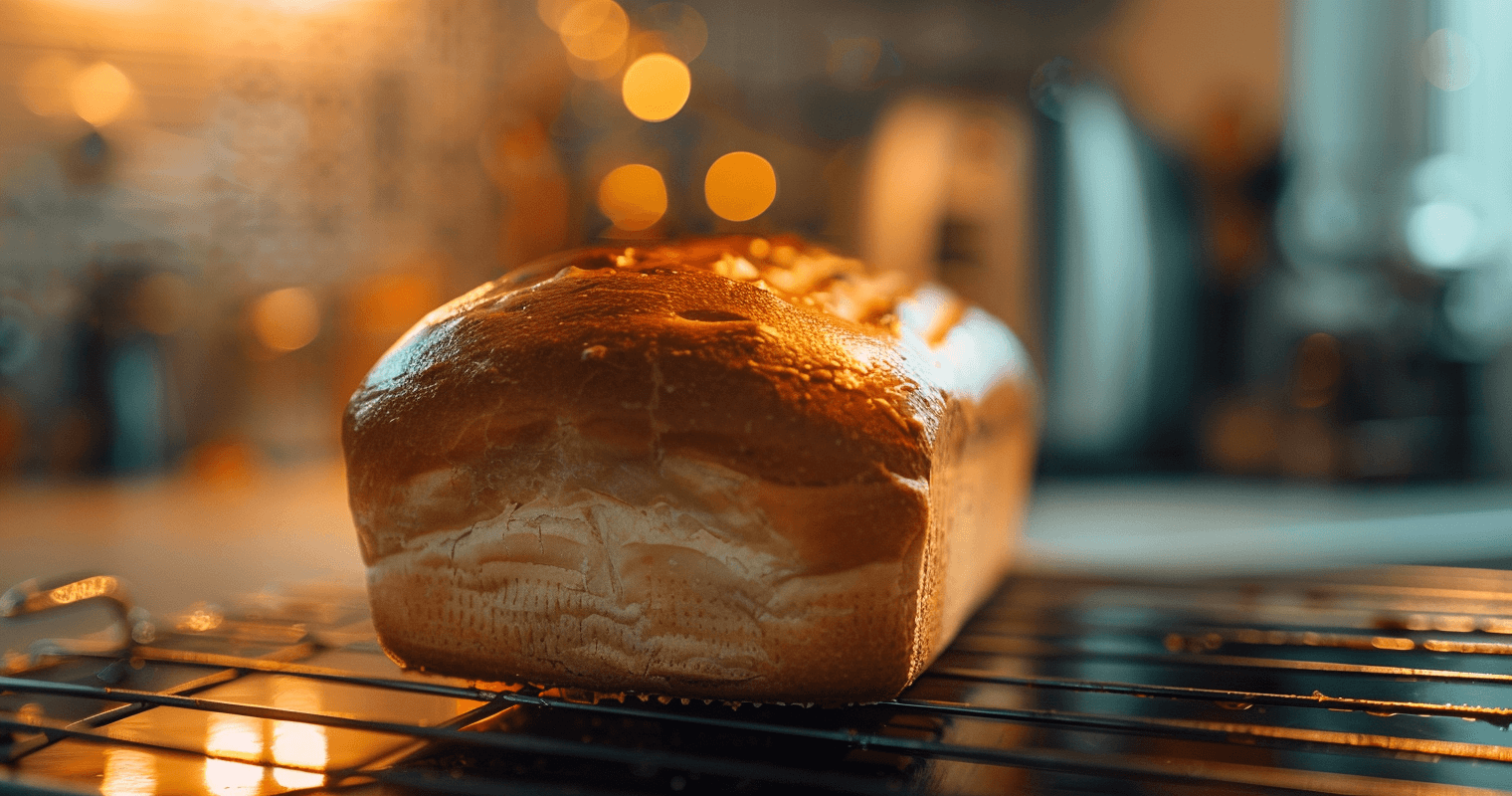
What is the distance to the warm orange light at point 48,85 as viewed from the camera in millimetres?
2320

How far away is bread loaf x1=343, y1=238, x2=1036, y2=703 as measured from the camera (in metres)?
0.47

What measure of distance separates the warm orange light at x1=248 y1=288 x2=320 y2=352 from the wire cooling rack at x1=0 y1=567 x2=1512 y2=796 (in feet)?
6.85

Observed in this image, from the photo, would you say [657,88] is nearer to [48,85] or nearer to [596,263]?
[48,85]

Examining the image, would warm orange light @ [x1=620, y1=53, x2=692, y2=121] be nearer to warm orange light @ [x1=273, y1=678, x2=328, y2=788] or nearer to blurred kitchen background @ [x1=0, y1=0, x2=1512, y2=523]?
blurred kitchen background @ [x1=0, y1=0, x2=1512, y2=523]

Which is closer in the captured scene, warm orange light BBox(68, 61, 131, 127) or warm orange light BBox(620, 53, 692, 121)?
warm orange light BBox(68, 61, 131, 127)

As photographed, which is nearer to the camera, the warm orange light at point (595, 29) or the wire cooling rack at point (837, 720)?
the wire cooling rack at point (837, 720)

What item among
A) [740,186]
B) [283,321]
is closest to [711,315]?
[740,186]

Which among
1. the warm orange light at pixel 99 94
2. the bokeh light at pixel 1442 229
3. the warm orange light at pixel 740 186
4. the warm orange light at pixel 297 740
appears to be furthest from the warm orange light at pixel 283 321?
the bokeh light at pixel 1442 229

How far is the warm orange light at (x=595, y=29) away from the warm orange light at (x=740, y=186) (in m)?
0.51

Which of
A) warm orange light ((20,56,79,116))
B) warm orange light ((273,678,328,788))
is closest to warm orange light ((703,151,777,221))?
warm orange light ((20,56,79,116))

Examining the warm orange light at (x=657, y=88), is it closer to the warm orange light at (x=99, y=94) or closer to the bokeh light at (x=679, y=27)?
the bokeh light at (x=679, y=27)

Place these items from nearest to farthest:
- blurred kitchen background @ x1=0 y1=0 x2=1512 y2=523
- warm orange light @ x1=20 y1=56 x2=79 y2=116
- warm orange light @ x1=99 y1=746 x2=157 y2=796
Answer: warm orange light @ x1=99 y1=746 x2=157 y2=796
blurred kitchen background @ x1=0 y1=0 x2=1512 y2=523
warm orange light @ x1=20 y1=56 x2=79 y2=116

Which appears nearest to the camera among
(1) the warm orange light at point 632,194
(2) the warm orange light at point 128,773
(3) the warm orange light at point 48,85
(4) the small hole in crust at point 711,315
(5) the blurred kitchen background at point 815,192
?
(2) the warm orange light at point 128,773

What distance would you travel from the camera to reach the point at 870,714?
51cm
